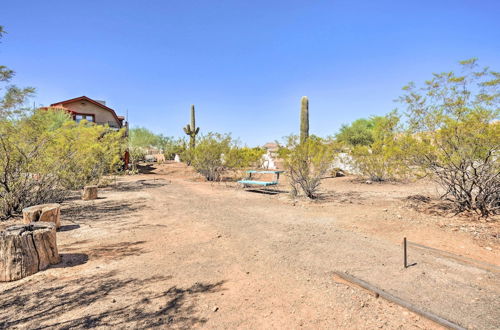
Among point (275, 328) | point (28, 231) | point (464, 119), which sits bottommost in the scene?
point (275, 328)

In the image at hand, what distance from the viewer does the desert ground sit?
2.82 metres

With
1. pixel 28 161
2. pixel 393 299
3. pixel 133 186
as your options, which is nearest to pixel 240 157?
pixel 133 186

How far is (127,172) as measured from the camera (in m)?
21.8

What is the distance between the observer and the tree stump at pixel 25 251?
3.61m

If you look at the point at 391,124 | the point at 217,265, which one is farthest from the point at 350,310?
the point at 391,124

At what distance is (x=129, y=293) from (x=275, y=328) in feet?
5.92

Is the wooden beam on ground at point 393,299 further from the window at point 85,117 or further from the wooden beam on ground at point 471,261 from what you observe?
the window at point 85,117

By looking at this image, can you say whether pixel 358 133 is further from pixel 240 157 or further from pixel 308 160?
pixel 308 160

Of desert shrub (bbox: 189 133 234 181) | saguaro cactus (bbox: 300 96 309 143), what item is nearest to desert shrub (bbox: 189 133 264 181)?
desert shrub (bbox: 189 133 234 181)

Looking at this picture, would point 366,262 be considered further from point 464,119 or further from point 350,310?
point 464,119

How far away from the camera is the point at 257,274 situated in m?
3.82

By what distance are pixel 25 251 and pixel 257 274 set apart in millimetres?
3237

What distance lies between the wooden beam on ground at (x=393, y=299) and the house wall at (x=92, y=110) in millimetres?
29116

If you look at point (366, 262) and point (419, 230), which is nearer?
point (366, 262)
